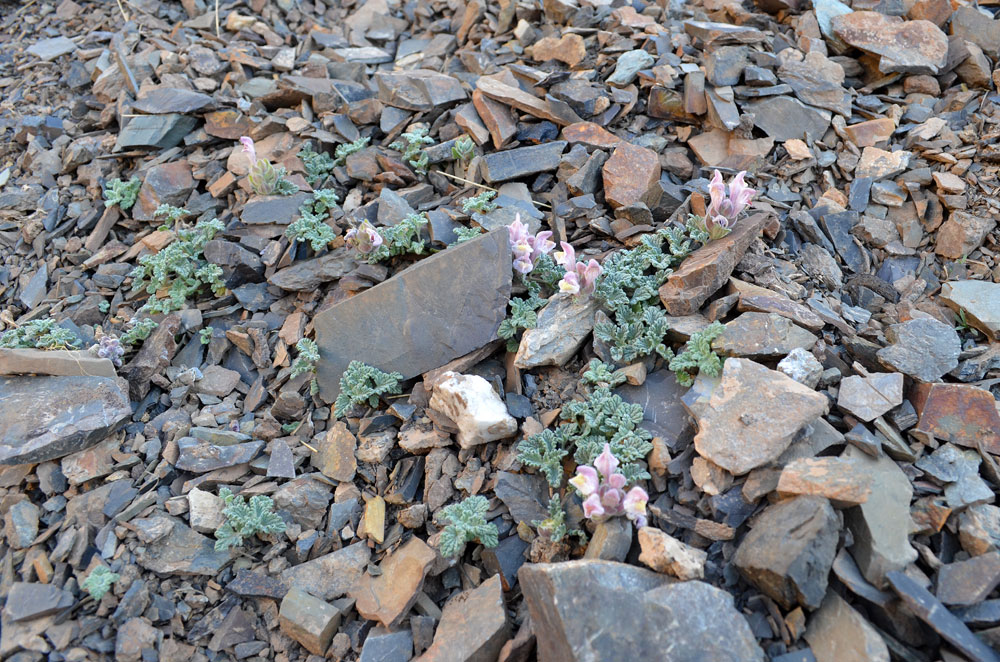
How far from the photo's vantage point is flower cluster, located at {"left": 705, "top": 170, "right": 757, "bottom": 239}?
171 inches

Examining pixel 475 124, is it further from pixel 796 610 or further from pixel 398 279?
pixel 796 610

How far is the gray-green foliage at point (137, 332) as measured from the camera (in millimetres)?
4829

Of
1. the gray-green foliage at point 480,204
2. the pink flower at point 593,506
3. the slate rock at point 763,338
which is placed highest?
the gray-green foliage at point 480,204

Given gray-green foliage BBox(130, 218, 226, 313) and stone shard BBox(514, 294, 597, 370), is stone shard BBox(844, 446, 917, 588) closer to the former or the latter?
stone shard BBox(514, 294, 597, 370)

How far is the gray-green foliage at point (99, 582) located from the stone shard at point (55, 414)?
0.88 metres

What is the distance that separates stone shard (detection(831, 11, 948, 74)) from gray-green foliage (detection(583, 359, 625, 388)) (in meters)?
3.79

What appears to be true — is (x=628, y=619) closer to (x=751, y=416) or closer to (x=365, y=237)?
(x=751, y=416)

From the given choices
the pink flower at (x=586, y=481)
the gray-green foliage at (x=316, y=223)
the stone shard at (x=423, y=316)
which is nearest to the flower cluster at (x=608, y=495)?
the pink flower at (x=586, y=481)

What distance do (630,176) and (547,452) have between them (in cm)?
236

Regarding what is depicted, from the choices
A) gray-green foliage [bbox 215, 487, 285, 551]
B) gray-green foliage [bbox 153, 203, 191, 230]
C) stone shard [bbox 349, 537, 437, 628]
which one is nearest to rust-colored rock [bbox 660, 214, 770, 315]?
stone shard [bbox 349, 537, 437, 628]

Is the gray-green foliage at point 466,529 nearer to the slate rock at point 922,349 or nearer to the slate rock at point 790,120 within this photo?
the slate rock at point 922,349

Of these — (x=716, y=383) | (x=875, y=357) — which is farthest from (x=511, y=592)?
(x=875, y=357)

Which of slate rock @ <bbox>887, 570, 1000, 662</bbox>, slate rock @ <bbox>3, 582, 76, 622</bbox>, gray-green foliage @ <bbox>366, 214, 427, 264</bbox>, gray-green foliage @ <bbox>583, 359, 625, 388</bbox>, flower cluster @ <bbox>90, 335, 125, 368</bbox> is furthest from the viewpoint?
gray-green foliage @ <bbox>366, 214, 427, 264</bbox>

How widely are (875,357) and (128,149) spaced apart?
6.20 m
